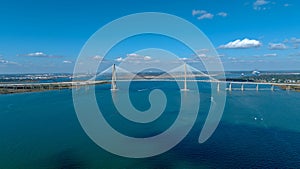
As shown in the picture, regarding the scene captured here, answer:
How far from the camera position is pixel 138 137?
26.3ft

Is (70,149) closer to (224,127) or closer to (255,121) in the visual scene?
(224,127)

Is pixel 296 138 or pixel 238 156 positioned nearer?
pixel 238 156

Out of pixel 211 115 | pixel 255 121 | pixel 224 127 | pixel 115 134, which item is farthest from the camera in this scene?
pixel 211 115

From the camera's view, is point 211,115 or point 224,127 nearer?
point 224,127

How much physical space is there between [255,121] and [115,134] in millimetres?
6022

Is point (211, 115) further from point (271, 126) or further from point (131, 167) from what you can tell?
point (131, 167)

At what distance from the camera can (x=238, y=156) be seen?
20.2ft

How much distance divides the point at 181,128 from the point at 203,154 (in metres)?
2.98

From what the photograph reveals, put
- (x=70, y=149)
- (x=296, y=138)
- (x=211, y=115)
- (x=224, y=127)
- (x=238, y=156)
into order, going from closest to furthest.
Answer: (x=238, y=156), (x=70, y=149), (x=296, y=138), (x=224, y=127), (x=211, y=115)

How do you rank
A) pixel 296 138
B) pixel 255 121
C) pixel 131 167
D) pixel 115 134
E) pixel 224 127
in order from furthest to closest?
pixel 255 121
pixel 224 127
pixel 115 134
pixel 296 138
pixel 131 167

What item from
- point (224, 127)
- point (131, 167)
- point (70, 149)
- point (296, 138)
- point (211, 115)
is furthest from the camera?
point (211, 115)

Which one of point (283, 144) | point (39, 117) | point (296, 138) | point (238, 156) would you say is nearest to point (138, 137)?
point (238, 156)

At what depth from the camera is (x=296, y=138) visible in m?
7.77

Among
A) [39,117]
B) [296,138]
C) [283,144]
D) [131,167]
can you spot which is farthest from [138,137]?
[39,117]
